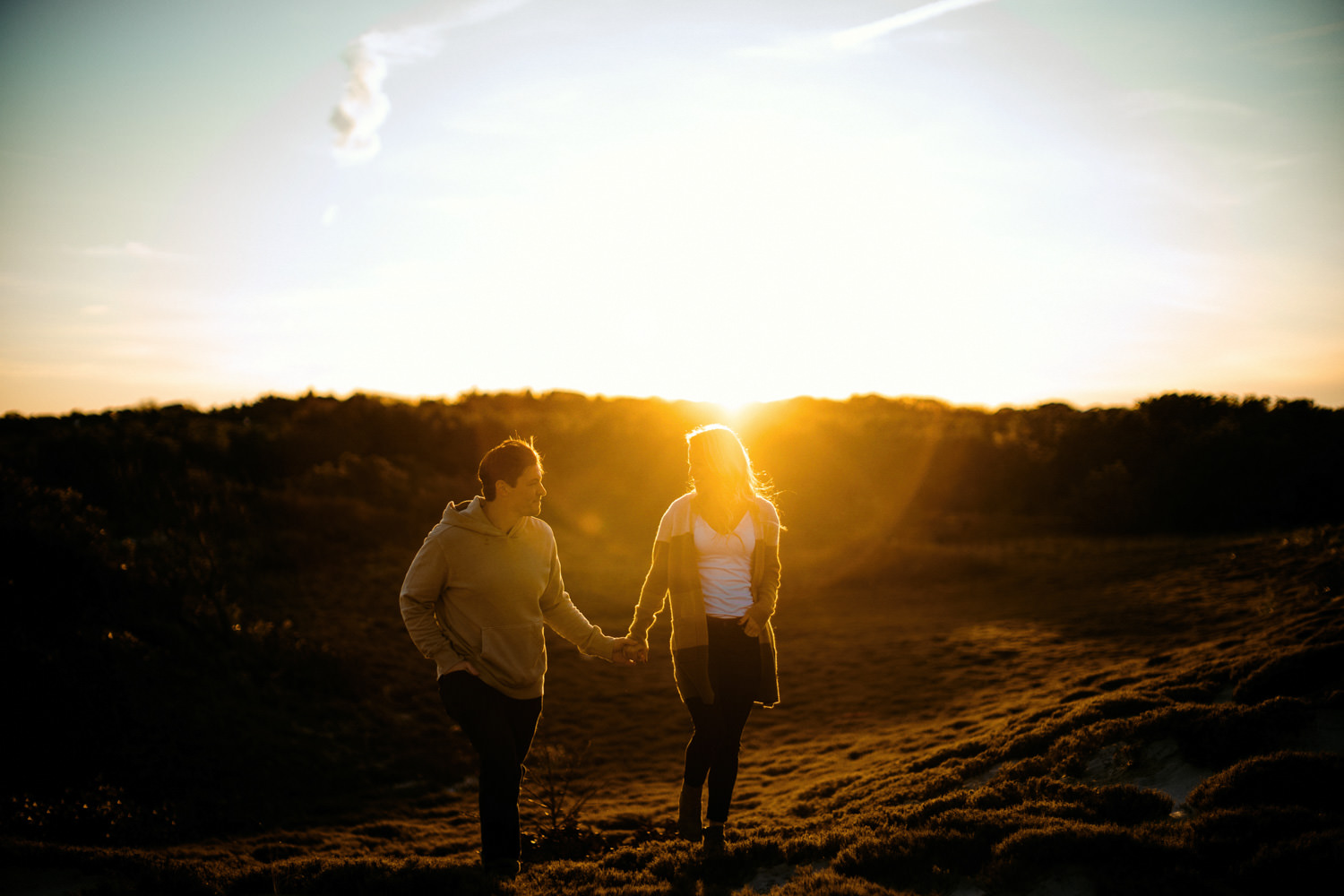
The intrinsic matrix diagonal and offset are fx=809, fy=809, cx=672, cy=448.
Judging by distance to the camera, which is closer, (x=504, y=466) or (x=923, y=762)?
(x=504, y=466)

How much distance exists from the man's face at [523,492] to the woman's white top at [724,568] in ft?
2.75

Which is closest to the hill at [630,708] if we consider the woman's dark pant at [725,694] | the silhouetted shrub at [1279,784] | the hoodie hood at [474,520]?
the silhouetted shrub at [1279,784]

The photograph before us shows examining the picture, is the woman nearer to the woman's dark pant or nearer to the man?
the woman's dark pant

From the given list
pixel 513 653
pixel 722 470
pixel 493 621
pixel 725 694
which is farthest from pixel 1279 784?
pixel 493 621

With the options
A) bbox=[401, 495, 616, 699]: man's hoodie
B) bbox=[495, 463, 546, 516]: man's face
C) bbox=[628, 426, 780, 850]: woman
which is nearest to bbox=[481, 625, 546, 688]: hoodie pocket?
bbox=[401, 495, 616, 699]: man's hoodie

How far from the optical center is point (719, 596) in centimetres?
389

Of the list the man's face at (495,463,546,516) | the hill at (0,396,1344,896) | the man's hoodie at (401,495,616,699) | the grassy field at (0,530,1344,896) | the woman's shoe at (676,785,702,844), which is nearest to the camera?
the man's hoodie at (401,495,616,699)

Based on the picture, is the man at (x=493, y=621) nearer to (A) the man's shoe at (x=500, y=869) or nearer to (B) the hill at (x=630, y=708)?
(A) the man's shoe at (x=500, y=869)

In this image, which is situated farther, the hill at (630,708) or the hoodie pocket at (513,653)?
the hill at (630,708)

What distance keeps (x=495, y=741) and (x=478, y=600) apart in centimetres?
60

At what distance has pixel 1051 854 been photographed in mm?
3596

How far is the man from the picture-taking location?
345 centimetres

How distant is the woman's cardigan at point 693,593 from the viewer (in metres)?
3.83

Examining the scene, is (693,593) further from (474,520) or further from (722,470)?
(474,520)
